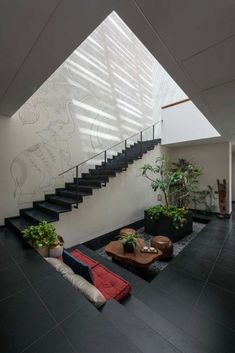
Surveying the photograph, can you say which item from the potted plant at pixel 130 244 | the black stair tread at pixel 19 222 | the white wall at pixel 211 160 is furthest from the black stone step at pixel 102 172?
the white wall at pixel 211 160

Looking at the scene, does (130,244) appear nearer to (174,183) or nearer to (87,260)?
(87,260)

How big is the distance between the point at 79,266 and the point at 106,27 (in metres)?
7.54

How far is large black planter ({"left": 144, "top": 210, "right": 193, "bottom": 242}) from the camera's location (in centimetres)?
459

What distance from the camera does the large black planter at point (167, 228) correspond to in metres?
4.59

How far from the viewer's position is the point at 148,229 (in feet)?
17.1

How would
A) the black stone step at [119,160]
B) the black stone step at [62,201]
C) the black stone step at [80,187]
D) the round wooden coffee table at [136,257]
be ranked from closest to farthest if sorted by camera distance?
1. the round wooden coffee table at [136,257]
2. the black stone step at [62,201]
3. the black stone step at [80,187]
4. the black stone step at [119,160]

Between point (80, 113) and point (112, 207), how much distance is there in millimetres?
2936

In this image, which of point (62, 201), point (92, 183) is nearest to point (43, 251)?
point (62, 201)

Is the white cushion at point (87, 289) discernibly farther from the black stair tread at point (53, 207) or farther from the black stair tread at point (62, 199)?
the black stair tread at point (62, 199)

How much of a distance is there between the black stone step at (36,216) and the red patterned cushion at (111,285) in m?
1.51

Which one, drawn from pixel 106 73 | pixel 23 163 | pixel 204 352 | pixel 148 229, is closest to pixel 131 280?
pixel 204 352

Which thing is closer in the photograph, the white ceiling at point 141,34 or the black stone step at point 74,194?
the white ceiling at point 141,34

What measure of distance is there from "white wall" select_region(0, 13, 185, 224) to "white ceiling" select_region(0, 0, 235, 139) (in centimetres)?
202

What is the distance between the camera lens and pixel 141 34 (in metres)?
1.43
